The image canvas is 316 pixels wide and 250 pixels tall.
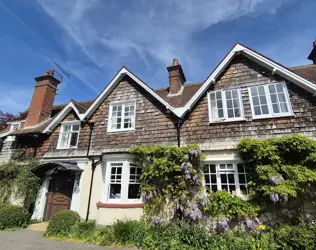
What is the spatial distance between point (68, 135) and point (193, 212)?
9236mm

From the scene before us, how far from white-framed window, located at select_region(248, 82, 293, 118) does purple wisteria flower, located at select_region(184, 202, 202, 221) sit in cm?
492

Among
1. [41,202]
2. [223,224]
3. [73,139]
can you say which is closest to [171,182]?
[223,224]

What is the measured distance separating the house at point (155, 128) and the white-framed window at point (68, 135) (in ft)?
0.20

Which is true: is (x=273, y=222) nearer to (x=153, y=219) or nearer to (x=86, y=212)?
(x=153, y=219)

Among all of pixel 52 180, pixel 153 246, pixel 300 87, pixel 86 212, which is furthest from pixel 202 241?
pixel 52 180

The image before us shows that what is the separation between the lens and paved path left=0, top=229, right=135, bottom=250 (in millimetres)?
6784

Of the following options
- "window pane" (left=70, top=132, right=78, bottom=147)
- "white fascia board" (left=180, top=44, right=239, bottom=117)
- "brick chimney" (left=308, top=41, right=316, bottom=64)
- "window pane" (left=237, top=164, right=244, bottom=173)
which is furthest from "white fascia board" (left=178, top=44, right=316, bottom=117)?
"window pane" (left=70, top=132, right=78, bottom=147)

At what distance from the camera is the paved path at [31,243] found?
6.78 metres

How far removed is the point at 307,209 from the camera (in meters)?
7.07

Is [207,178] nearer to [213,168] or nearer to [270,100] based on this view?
[213,168]

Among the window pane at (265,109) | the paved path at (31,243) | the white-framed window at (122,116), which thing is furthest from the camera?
the white-framed window at (122,116)

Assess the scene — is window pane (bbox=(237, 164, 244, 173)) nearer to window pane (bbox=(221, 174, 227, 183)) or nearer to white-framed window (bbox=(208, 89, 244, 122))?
window pane (bbox=(221, 174, 227, 183))

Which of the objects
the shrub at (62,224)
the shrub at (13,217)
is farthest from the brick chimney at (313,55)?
the shrub at (13,217)

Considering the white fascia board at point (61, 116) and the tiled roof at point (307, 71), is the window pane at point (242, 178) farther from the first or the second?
the white fascia board at point (61, 116)
